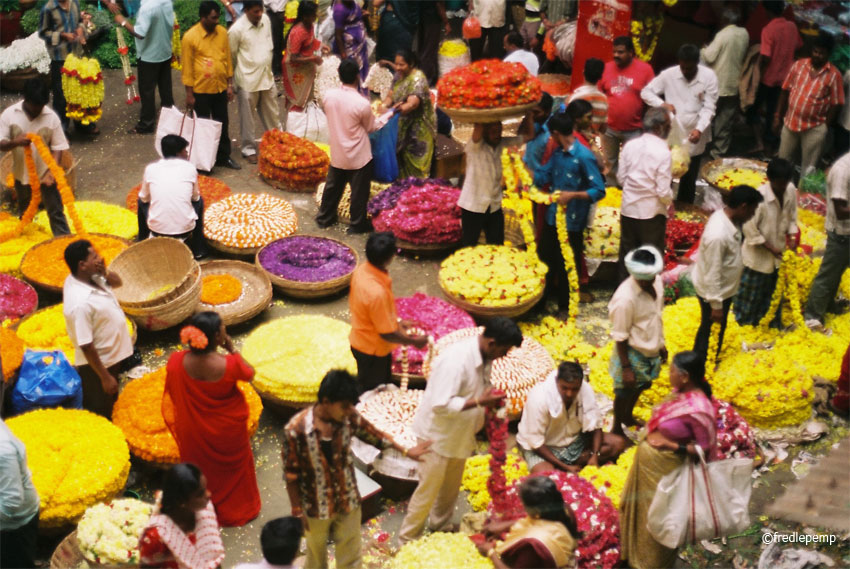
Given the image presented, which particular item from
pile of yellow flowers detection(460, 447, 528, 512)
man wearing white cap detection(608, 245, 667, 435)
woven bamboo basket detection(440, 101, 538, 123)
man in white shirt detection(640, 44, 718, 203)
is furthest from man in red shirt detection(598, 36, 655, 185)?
pile of yellow flowers detection(460, 447, 528, 512)

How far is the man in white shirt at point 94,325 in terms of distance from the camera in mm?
5793

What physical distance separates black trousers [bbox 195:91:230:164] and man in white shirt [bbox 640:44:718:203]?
464cm

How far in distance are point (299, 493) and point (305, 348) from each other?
84.3 inches

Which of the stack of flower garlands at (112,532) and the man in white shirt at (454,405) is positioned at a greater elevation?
the man in white shirt at (454,405)

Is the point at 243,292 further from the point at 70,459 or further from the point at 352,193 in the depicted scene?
the point at 70,459

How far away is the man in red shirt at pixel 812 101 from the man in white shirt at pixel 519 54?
2.78 meters

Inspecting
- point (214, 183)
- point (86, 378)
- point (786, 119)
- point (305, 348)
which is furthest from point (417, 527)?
point (786, 119)

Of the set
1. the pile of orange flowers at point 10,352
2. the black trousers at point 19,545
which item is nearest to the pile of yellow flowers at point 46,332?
the pile of orange flowers at point 10,352

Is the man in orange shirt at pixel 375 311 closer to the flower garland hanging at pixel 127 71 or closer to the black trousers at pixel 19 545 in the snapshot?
the black trousers at pixel 19 545

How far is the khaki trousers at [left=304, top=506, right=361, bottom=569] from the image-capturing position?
4.89 metres

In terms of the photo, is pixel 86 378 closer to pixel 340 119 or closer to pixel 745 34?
pixel 340 119

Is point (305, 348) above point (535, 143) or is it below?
below

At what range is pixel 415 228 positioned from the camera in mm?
8617

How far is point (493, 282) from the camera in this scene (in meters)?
7.64
